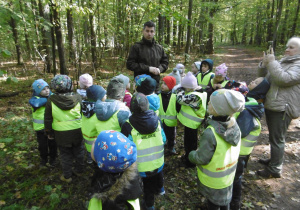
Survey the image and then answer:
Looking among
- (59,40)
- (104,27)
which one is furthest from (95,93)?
(104,27)

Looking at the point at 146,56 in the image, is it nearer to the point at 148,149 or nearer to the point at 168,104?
the point at 168,104

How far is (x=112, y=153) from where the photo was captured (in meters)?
1.52

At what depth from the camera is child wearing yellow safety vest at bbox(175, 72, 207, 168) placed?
11.9ft

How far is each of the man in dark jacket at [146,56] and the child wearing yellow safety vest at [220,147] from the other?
2118mm

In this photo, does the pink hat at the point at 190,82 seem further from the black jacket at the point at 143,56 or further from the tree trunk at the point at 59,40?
the tree trunk at the point at 59,40

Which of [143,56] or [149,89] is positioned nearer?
[149,89]

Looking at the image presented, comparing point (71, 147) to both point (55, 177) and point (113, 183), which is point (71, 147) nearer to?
point (55, 177)

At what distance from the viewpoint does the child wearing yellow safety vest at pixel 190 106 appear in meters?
3.62

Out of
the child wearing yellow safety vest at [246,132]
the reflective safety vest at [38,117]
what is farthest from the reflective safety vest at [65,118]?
the child wearing yellow safety vest at [246,132]

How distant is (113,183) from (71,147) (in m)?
2.42

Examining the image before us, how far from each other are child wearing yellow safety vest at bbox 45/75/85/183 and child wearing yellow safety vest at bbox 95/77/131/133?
76cm

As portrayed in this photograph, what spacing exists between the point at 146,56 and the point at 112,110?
6.14 ft

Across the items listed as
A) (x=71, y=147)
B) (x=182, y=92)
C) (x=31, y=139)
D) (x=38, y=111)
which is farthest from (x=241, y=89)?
(x=31, y=139)

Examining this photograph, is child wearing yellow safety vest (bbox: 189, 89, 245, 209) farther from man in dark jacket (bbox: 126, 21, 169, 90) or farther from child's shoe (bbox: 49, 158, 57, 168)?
child's shoe (bbox: 49, 158, 57, 168)
